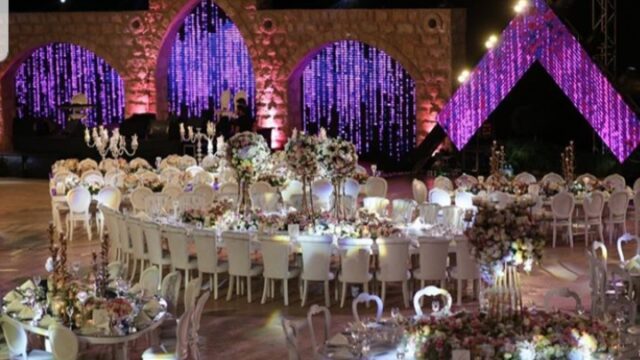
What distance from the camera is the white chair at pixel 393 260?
12.2 meters

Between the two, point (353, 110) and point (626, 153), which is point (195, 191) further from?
point (353, 110)

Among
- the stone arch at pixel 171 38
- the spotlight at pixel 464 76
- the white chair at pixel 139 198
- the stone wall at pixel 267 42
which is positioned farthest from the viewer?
the stone arch at pixel 171 38

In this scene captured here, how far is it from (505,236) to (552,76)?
13.0 meters

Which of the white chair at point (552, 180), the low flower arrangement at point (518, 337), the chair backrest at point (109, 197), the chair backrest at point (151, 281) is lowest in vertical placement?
the low flower arrangement at point (518, 337)

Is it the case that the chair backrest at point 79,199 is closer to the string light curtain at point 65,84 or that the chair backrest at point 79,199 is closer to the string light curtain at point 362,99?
the string light curtain at point 362,99

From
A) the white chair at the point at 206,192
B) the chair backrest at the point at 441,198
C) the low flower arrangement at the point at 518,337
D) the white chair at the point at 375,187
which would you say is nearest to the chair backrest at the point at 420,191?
the white chair at the point at 375,187

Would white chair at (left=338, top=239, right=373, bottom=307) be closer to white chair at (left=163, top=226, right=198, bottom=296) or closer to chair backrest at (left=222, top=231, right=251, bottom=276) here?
chair backrest at (left=222, top=231, right=251, bottom=276)

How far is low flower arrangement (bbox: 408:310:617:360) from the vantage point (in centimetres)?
777

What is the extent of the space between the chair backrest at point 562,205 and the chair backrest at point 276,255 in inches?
174

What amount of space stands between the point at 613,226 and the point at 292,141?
560cm

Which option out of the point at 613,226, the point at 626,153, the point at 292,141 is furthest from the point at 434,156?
the point at 292,141

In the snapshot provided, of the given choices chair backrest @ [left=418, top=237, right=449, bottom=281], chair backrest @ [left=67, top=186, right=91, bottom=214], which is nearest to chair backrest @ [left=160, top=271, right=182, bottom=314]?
chair backrest @ [left=418, top=237, right=449, bottom=281]

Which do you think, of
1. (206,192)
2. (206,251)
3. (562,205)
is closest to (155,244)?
(206,251)

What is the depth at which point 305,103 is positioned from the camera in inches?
1020
